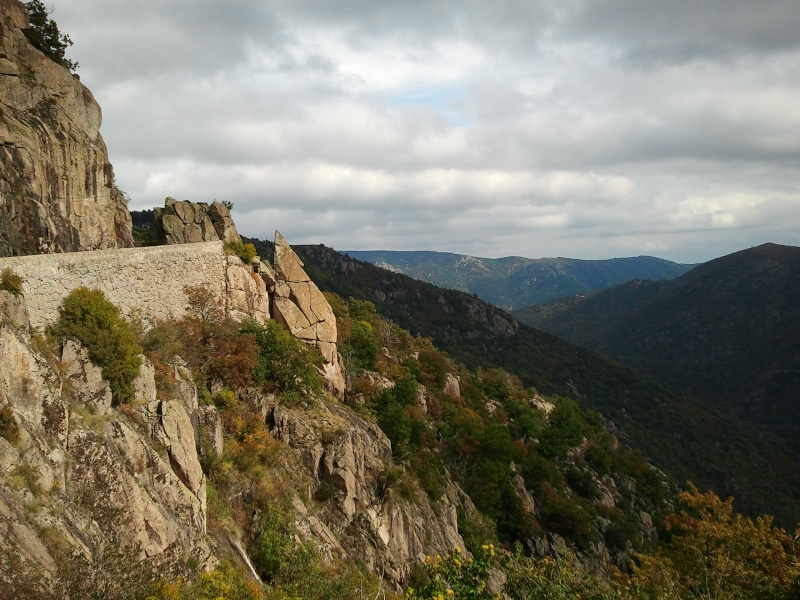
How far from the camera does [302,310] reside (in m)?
28.5

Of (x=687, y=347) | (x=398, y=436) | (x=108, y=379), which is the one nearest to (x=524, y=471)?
(x=398, y=436)

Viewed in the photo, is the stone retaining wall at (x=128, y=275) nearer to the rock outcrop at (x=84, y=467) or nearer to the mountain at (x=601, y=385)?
the rock outcrop at (x=84, y=467)

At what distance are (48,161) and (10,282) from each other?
11.4 m

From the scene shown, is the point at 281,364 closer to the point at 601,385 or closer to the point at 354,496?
the point at 354,496

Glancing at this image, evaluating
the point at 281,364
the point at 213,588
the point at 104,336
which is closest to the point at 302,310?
the point at 281,364

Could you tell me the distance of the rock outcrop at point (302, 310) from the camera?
90.8ft

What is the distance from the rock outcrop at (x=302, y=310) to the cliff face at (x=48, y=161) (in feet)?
27.4

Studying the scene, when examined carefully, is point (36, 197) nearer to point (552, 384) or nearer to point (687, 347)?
point (552, 384)

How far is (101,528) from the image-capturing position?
12.1 metres

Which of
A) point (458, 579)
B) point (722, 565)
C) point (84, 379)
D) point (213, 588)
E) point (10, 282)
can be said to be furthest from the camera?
point (722, 565)

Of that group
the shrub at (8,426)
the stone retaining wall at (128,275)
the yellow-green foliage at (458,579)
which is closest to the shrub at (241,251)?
the stone retaining wall at (128,275)

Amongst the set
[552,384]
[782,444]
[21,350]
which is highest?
[21,350]

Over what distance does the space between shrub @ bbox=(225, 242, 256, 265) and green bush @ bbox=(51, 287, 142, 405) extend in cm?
923

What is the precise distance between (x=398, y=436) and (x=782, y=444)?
118508 millimetres
